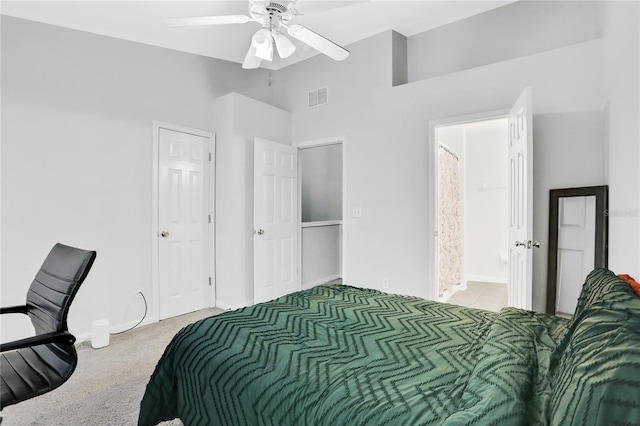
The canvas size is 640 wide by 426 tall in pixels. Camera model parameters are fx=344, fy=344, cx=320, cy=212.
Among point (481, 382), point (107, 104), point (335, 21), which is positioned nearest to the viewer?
point (481, 382)

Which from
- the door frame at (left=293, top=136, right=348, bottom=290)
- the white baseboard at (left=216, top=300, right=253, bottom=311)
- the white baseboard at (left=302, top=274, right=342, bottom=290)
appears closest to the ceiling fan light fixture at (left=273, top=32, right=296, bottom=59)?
the door frame at (left=293, top=136, right=348, bottom=290)

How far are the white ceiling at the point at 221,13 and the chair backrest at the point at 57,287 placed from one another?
2035 mm

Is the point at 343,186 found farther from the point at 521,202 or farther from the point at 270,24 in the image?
the point at 270,24

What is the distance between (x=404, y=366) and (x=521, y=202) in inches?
79.6

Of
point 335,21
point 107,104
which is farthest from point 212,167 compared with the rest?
point 335,21

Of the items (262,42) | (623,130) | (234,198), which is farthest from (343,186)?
(623,130)

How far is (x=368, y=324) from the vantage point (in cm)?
163

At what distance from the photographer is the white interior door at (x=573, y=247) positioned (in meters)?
2.61

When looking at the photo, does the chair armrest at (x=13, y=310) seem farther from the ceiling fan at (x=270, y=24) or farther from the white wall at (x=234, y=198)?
the white wall at (x=234, y=198)

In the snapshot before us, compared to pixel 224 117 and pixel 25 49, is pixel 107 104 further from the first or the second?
pixel 224 117

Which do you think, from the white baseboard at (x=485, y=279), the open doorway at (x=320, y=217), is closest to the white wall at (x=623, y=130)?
the open doorway at (x=320, y=217)

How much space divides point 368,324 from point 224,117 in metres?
3.14

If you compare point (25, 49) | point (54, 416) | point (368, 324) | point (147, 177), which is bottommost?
point (54, 416)

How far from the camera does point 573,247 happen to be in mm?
2693
